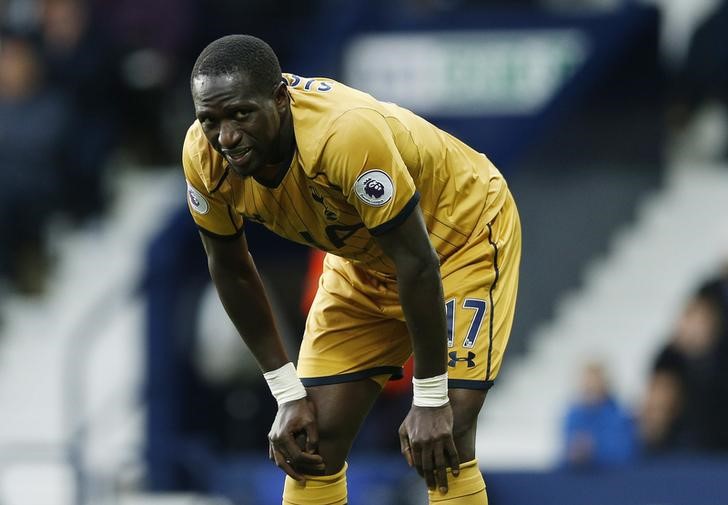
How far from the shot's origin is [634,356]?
411 inches

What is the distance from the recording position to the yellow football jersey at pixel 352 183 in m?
4.96

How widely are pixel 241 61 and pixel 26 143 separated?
252 inches

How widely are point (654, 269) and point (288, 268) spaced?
2.51 m

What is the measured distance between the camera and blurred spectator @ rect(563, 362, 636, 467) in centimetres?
878

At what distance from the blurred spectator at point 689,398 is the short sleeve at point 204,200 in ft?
13.5

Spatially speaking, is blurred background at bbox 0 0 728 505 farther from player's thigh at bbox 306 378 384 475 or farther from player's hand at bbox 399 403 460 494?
player's hand at bbox 399 403 460 494

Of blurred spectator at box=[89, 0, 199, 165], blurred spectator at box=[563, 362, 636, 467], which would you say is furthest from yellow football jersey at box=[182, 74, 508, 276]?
blurred spectator at box=[89, 0, 199, 165]

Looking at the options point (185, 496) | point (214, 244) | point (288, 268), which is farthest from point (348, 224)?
point (288, 268)

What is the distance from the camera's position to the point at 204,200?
5359 millimetres

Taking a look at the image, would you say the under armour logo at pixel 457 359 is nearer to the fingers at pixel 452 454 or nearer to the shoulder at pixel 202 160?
the fingers at pixel 452 454

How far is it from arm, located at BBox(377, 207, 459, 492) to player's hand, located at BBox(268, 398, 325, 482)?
43cm

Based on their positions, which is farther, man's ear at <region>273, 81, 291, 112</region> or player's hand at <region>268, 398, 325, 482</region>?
player's hand at <region>268, 398, 325, 482</region>

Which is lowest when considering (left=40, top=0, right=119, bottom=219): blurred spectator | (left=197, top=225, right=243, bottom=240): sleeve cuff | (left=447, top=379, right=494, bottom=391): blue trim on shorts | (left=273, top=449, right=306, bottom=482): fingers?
(left=273, top=449, right=306, bottom=482): fingers

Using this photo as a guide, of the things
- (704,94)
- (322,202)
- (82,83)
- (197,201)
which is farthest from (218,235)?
(82,83)
